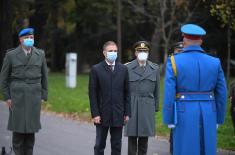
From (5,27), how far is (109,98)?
20380 millimetres

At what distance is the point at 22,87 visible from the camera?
9.94 meters

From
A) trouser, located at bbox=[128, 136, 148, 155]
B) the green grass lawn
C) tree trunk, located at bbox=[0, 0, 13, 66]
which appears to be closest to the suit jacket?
trouser, located at bbox=[128, 136, 148, 155]

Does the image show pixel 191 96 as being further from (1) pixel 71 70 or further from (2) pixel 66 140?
(1) pixel 71 70

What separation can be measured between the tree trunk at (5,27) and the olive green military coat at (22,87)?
19083 mm

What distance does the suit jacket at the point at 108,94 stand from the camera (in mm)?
9391

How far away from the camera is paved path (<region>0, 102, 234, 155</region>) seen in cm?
1217

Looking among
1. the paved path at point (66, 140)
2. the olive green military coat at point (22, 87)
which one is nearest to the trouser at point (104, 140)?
the olive green military coat at point (22, 87)

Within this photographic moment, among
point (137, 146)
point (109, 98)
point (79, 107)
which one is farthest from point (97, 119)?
point (79, 107)

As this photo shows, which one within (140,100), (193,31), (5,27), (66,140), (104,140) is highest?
(5,27)

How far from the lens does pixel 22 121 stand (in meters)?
9.96

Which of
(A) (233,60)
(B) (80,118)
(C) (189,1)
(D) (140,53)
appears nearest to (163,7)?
(C) (189,1)

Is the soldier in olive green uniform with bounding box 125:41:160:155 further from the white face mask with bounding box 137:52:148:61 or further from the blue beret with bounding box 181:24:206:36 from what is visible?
Answer: the blue beret with bounding box 181:24:206:36

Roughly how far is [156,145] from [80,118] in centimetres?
522

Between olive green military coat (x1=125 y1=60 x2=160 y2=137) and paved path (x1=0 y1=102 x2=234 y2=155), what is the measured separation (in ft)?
5.52
